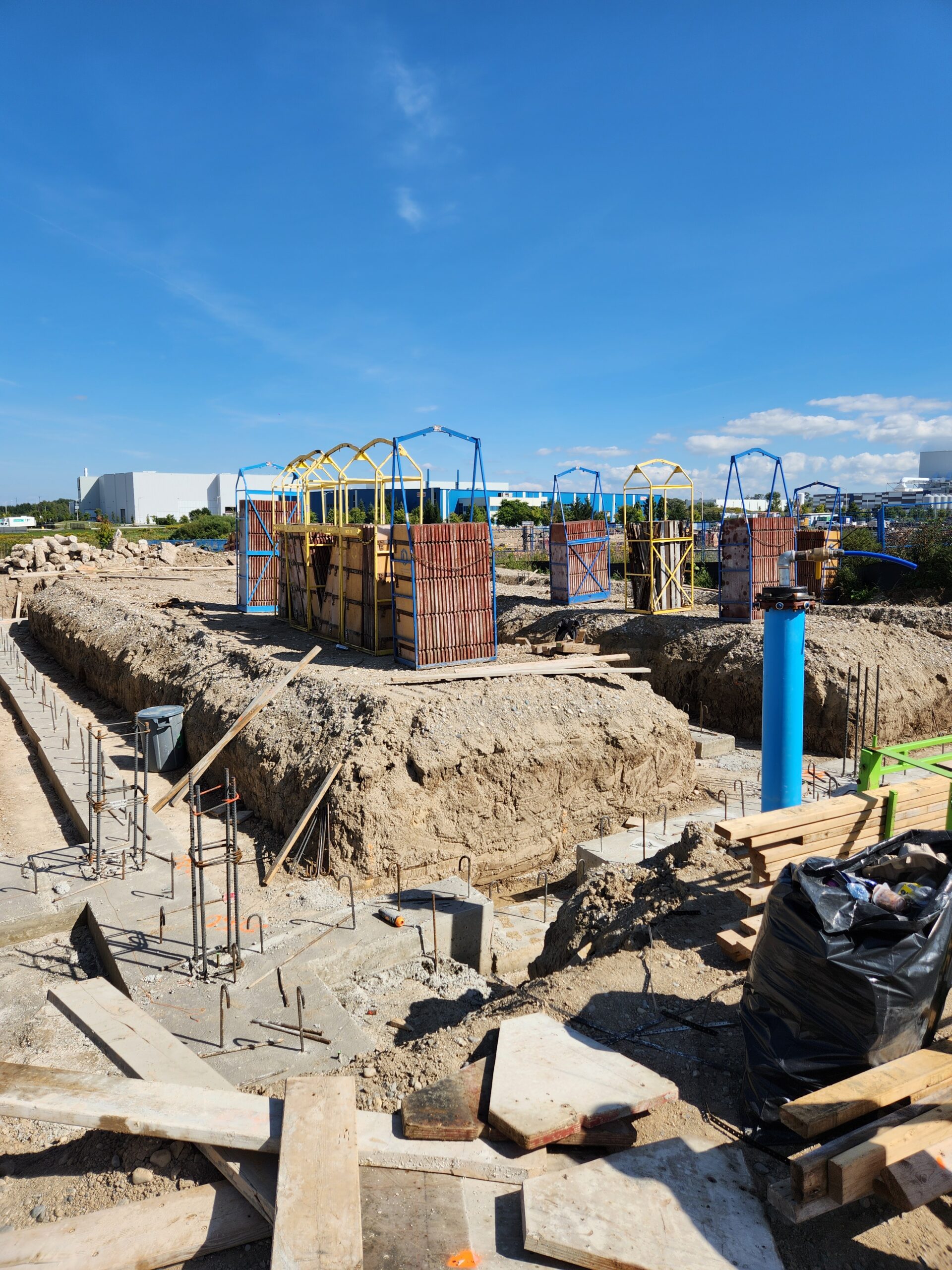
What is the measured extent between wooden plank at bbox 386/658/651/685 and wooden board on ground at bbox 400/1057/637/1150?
26.4 ft

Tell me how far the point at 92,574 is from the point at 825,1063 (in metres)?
35.7

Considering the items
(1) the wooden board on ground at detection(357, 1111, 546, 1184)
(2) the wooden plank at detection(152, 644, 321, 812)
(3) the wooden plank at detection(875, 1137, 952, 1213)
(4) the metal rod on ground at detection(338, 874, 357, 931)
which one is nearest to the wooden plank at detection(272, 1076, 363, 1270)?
(1) the wooden board on ground at detection(357, 1111, 546, 1184)

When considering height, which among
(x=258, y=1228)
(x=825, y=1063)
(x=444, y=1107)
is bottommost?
(x=258, y=1228)

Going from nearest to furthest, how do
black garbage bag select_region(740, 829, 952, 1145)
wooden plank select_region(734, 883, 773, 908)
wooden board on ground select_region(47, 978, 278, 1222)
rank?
1. black garbage bag select_region(740, 829, 952, 1145)
2. wooden board on ground select_region(47, 978, 278, 1222)
3. wooden plank select_region(734, 883, 773, 908)

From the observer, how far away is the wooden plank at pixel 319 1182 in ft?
10.9

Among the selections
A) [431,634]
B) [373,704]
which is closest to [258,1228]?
[373,704]

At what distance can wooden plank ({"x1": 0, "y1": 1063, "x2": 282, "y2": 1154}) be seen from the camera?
403 cm

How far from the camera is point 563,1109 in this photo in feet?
13.2

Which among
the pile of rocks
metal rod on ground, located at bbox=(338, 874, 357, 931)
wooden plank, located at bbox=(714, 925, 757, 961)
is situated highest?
the pile of rocks

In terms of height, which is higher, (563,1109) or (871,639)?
(871,639)

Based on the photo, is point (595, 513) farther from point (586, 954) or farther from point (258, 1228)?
point (258, 1228)

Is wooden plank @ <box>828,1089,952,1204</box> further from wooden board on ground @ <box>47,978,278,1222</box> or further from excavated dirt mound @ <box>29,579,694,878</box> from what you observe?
excavated dirt mound @ <box>29,579,694,878</box>

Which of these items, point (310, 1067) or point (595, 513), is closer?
point (310, 1067)

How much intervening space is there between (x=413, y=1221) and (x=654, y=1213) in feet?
3.56
